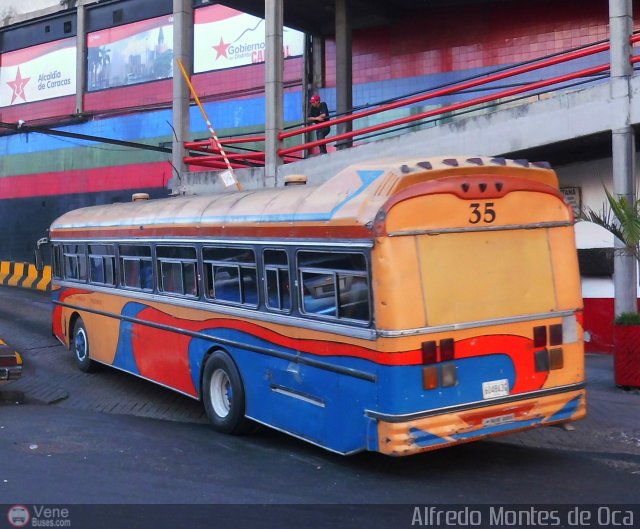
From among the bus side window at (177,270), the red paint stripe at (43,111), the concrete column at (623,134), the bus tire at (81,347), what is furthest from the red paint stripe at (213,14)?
the bus side window at (177,270)

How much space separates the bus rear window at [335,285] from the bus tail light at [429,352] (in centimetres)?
53

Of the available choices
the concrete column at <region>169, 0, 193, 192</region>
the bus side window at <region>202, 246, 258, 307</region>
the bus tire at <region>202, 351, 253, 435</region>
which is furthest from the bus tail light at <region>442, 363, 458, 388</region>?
the concrete column at <region>169, 0, 193, 192</region>

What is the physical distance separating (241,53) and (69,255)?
32.7 feet

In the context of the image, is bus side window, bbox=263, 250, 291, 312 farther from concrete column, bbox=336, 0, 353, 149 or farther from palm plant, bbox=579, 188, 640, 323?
concrete column, bbox=336, 0, 353, 149

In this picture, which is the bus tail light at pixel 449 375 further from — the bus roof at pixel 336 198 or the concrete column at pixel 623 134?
the concrete column at pixel 623 134

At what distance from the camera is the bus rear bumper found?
20.1 feet

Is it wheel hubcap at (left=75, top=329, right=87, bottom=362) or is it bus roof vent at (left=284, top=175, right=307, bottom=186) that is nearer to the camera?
bus roof vent at (left=284, top=175, right=307, bottom=186)

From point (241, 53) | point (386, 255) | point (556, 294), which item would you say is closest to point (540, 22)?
point (241, 53)

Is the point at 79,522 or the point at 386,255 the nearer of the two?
the point at 79,522

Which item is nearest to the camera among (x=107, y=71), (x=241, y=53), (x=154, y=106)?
(x=241, y=53)

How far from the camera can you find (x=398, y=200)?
6.24m

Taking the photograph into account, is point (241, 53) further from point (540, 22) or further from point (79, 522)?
point (79, 522)

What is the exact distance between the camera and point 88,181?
24.5 m

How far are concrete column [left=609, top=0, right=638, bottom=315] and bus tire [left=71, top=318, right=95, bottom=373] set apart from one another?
7971 mm
